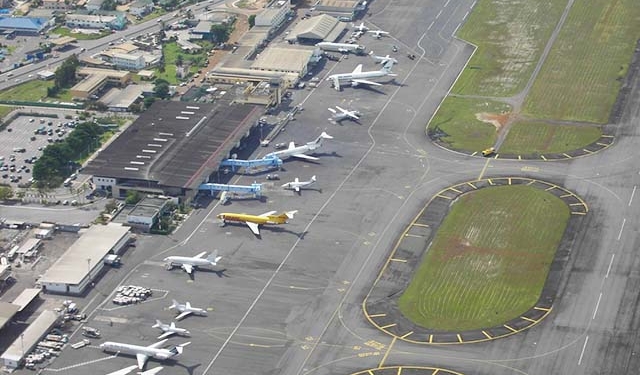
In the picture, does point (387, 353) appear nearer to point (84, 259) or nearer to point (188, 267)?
point (188, 267)

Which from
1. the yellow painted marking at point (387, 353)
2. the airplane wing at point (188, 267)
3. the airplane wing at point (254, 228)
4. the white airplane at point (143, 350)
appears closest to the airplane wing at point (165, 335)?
the white airplane at point (143, 350)

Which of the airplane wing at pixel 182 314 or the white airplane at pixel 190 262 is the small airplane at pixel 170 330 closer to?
the airplane wing at pixel 182 314

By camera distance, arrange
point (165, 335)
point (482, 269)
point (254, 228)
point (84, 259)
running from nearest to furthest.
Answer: point (165, 335) < point (84, 259) < point (482, 269) < point (254, 228)

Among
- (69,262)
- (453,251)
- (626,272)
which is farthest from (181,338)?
(626,272)

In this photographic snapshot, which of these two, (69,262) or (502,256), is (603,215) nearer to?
(502,256)

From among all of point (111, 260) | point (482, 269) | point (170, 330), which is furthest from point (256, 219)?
point (482, 269)

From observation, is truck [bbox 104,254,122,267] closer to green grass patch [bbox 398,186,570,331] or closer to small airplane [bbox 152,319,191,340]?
small airplane [bbox 152,319,191,340]

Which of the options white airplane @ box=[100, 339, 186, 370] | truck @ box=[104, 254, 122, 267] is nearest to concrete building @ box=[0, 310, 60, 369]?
white airplane @ box=[100, 339, 186, 370]
